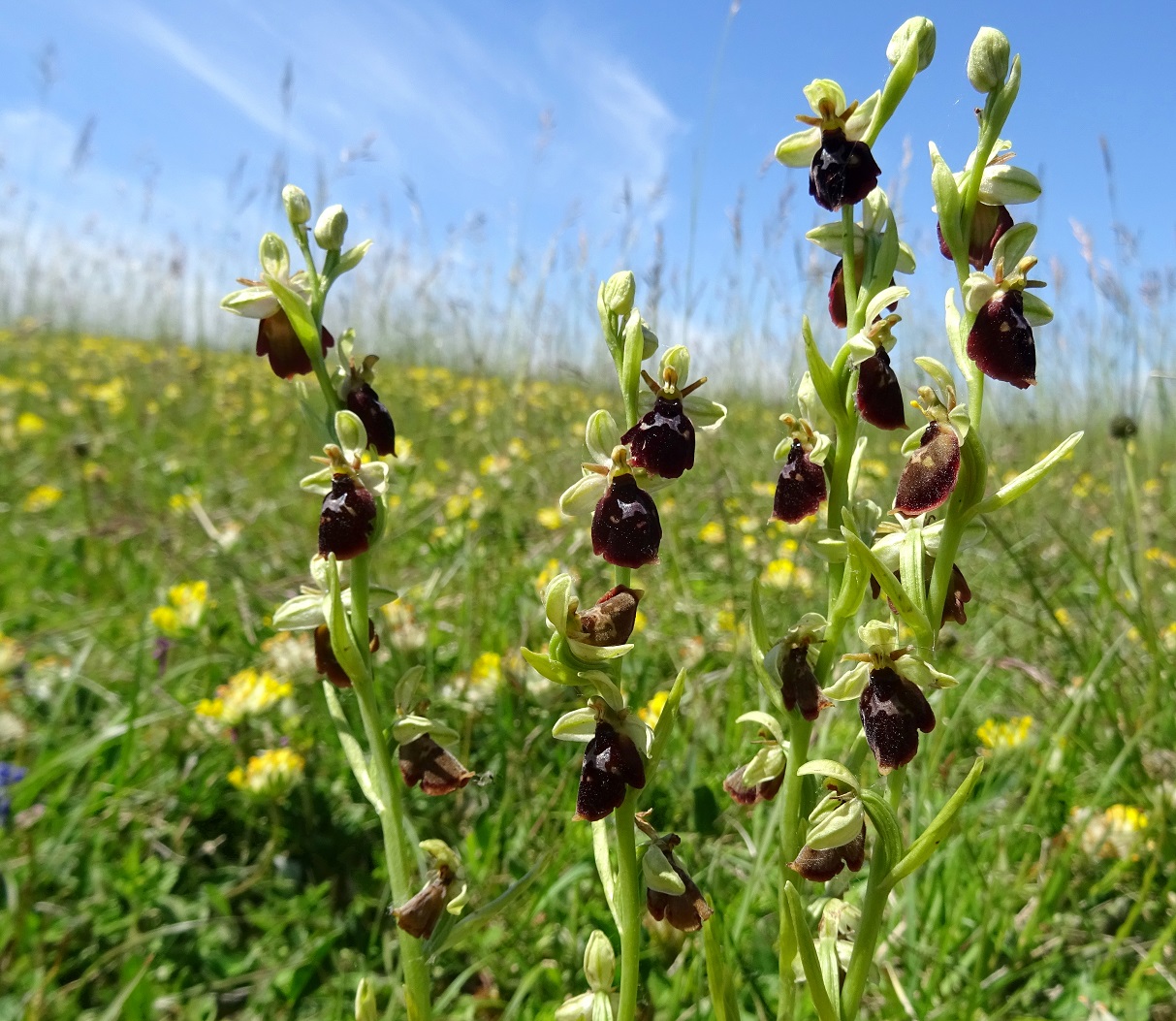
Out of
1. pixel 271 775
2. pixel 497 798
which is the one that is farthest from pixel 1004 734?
pixel 271 775

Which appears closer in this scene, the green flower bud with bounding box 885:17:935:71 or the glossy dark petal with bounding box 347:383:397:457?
the green flower bud with bounding box 885:17:935:71

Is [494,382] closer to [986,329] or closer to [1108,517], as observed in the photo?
[1108,517]

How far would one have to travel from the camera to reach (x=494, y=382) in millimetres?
6848

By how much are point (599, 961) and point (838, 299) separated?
0.89 m

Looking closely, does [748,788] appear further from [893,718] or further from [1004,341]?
[1004,341]

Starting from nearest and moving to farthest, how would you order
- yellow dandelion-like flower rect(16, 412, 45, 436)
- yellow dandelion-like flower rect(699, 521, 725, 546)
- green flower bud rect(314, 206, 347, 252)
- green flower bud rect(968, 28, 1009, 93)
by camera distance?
1. green flower bud rect(968, 28, 1009, 93)
2. green flower bud rect(314, 206, 347, 252)
3. yellow dandelion-like flower rect(699, 521, 725, 546)
4. yellow dandelion-like flower rect(16, 412, 45, 436)

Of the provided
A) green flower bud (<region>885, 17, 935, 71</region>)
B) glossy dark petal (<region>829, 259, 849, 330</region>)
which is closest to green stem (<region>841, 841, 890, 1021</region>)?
glossy dark petal (<region>829, 259, 849, 330</region>)

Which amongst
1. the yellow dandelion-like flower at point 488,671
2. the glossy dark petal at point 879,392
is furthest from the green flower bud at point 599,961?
the yellow dandelion-like flower at point 488,671

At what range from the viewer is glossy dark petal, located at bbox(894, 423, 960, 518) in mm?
932

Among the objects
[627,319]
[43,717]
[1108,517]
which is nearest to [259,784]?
[43,717]

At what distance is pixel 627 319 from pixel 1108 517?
3.53 metres

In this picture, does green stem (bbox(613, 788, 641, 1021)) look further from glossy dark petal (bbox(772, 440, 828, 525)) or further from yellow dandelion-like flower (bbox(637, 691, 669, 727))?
yellow dandelion-like flower (bbox(637, 691, 669, 727))

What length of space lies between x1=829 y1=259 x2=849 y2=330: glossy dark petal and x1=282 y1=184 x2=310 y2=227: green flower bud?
2.44ft

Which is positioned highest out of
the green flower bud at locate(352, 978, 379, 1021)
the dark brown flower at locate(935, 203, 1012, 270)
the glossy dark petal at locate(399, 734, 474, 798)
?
the dark brown flower at locate(935, 203, 1012, 270)
